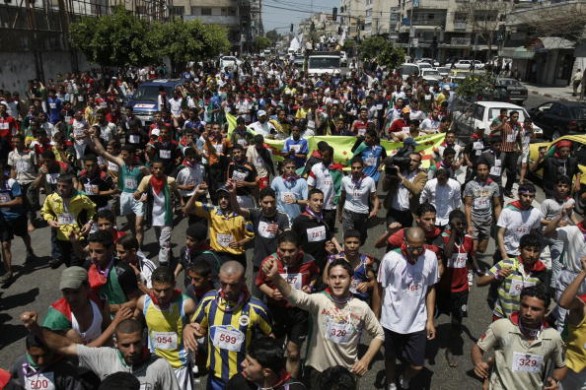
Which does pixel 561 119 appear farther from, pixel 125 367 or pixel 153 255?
pixel 125 367

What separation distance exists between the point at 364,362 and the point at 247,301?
101cm

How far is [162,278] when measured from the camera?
12.6 feet

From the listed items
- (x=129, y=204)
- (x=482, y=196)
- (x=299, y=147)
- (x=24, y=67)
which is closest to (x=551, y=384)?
(x=482, y=196)

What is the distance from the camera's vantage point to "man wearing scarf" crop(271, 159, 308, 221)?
6922mm

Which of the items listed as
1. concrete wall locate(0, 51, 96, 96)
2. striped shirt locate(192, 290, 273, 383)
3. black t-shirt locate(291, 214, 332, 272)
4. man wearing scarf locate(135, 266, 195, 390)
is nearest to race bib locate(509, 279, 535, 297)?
black t-shirt locate(291, 214, 332, 272)

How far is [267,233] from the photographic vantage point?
5.59 m

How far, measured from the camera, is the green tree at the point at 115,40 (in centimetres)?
2489

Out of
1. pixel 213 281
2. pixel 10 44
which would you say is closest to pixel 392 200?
pixel 213 281

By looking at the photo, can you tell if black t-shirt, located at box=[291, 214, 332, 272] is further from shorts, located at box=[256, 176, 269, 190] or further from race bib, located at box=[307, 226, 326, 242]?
shorts, located at box=[256, 176, 269, 190]

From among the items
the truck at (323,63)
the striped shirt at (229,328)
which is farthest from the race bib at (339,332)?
the truck at (323,63)

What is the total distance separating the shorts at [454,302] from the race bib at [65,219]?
490 cm

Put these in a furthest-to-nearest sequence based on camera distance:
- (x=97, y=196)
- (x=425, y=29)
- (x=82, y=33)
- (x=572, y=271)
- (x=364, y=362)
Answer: (x=425, y=29), (x=82, y=33), (x=97, y=196), (x=572, y=271), (x=364, y=362)

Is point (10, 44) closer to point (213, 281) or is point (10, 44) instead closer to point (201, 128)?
point (201, 128)

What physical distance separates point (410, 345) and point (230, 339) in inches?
71.2
